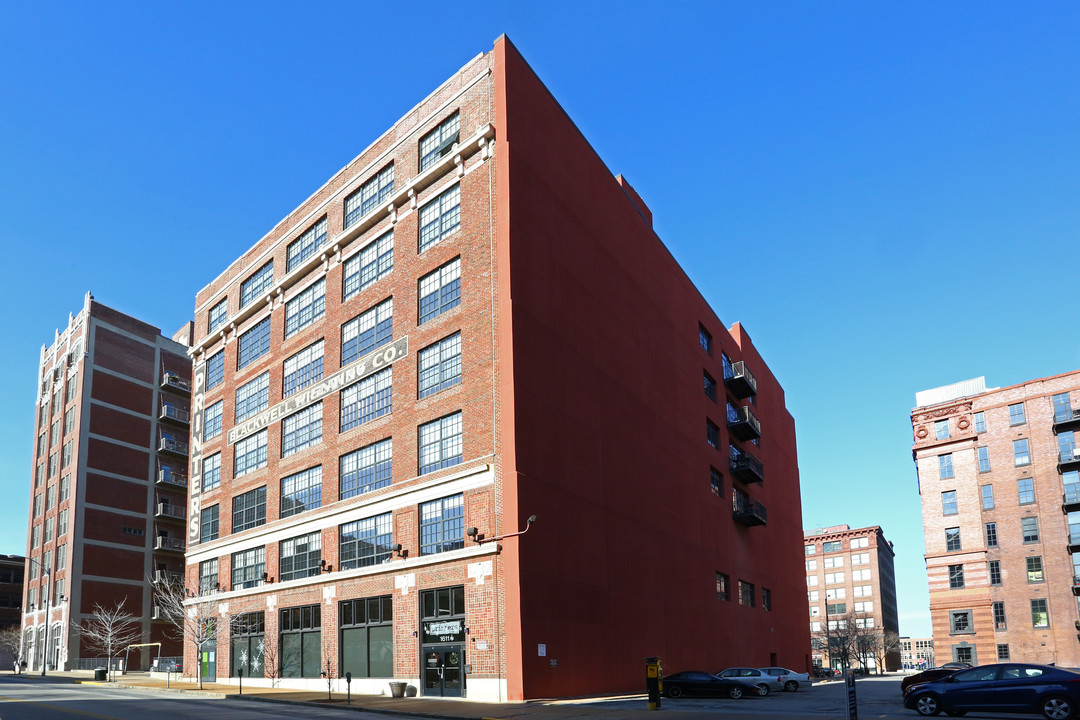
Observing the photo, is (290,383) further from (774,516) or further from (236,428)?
(774,516)

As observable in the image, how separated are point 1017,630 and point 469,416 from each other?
203 ft

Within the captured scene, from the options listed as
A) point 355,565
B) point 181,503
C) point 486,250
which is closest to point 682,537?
point 355,565

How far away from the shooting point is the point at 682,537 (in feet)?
163

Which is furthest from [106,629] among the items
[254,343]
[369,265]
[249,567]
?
[369,265]

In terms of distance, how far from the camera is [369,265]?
4497 centimetres

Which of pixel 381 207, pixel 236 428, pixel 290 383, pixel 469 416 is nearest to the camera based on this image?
pixel 469 416

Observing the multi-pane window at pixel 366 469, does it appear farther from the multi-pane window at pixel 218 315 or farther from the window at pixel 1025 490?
the window at pixel 1025 490

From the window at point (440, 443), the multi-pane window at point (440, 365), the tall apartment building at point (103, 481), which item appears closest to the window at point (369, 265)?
the multi-pane window at point (440, 365)

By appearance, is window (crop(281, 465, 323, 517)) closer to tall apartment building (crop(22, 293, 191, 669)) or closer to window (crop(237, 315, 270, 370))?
window (crop(237, 315, 270, 370))

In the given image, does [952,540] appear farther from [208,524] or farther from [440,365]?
[208,524]

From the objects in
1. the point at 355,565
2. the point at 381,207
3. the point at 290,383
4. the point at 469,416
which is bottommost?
the point at 355,565

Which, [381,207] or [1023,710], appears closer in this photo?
[1023,710]

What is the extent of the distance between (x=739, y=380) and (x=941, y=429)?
31.8 metres

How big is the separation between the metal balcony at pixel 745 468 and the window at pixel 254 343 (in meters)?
32.5
